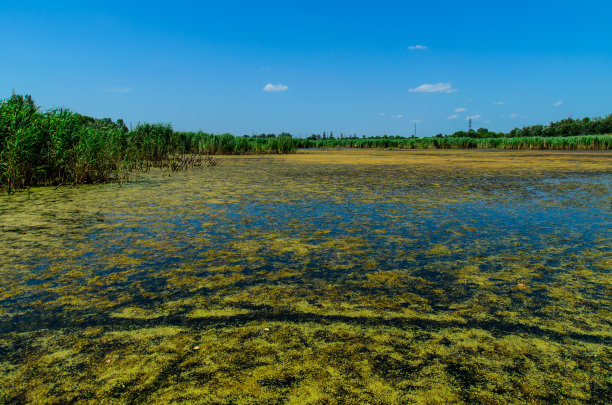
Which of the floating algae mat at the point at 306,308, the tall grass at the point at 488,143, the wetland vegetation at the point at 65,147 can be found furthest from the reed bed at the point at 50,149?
the tall grass at the point at 488,143

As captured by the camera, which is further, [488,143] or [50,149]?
[488,143]

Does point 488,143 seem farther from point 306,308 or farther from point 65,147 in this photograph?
point 306,308

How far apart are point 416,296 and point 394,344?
0.55 metres

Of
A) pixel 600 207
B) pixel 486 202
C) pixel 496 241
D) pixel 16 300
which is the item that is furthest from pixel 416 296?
pixel 600 207

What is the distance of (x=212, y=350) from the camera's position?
155cm

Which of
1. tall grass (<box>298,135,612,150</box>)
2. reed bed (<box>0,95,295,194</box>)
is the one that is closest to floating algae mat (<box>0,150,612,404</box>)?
reed bed (<box>0,95,295,194</box>)

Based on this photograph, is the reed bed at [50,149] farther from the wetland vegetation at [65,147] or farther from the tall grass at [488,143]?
the tall grass at [488,143]

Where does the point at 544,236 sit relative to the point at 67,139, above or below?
below

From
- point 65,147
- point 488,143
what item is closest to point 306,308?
point 65,147

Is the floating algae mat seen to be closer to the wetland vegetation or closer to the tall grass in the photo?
the wetland vegetation

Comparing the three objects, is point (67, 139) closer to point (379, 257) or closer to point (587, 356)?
point (379, 257)

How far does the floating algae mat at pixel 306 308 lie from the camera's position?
1344 millimetres

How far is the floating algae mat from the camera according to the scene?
1344 mm

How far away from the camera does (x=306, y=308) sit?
1954mm
